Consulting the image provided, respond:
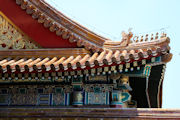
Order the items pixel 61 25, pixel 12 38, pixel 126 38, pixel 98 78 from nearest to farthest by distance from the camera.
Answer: pixel 98 78, pixel 126 38, pixel 61 25, pixel 12 38

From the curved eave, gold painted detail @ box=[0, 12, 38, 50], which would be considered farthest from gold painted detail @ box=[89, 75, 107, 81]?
gold painted detail @ box=[0, 12, 38, 50]

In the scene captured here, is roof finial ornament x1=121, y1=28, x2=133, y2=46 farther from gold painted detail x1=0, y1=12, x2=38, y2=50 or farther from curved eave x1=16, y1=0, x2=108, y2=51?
gold painted detail x1=0, y1=12, x2=38, y2=50

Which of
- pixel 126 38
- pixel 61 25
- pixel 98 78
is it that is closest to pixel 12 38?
pixel 61 25

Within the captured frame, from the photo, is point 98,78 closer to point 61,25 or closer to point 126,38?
point 126,38

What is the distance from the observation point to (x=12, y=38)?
11906 millimetres

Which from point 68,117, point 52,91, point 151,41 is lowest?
point 68,117

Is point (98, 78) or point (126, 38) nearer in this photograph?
point (98, 78)

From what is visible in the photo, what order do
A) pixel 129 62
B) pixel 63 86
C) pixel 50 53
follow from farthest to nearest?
pixel 50 53
pixel 63 86
pixel 129 62

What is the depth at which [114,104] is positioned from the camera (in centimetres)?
1032

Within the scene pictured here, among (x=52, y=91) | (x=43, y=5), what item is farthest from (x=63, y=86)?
(x=43, y=5)

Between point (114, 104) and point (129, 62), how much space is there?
1315 millimetres

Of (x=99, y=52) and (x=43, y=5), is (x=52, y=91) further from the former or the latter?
(x=43, y=5)

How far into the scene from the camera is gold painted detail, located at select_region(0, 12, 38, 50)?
11.8m

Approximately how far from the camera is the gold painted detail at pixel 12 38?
Answer: 38.7 ft
